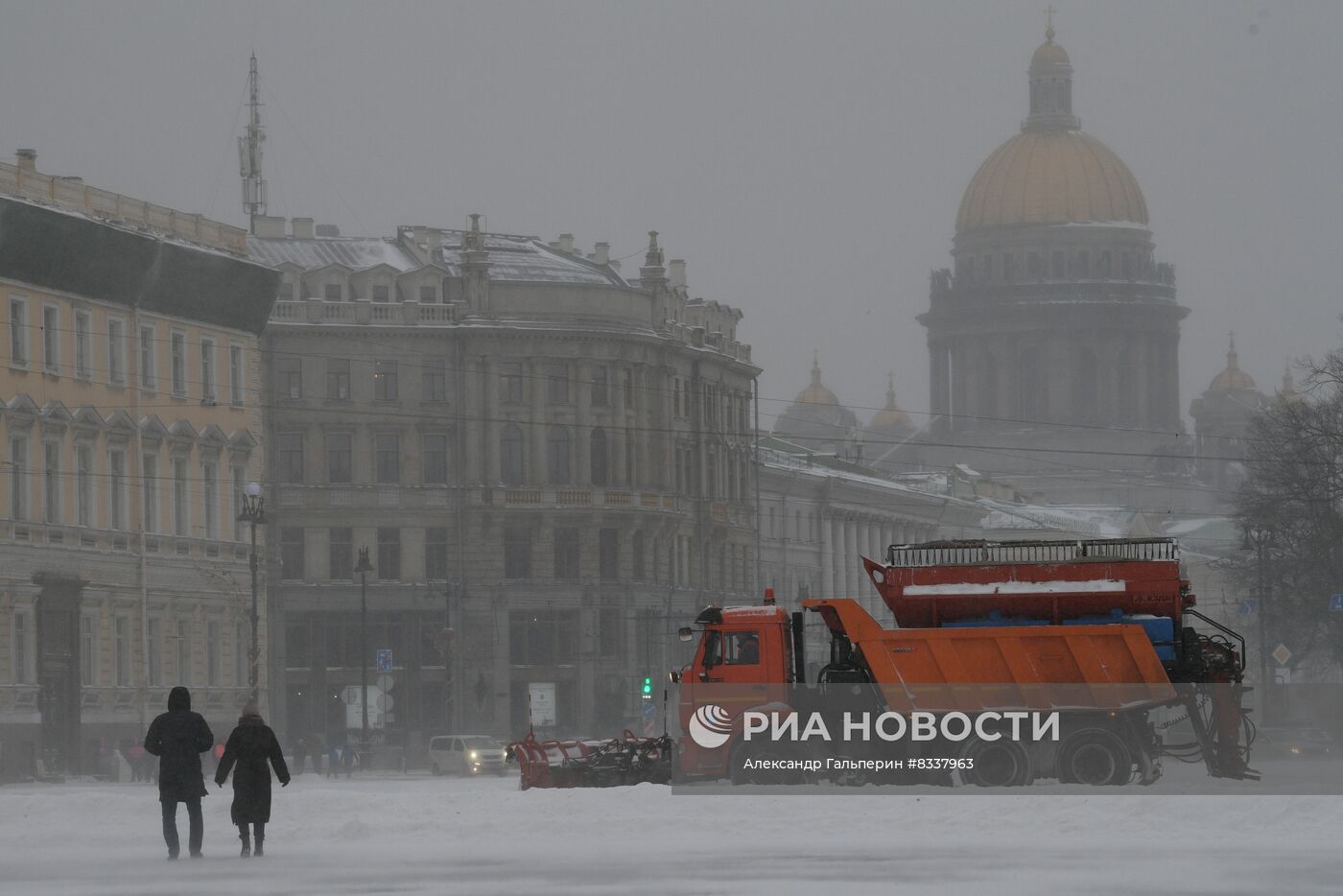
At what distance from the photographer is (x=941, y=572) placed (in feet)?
128

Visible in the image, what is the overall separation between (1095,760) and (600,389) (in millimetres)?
75979

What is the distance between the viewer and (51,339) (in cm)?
7650

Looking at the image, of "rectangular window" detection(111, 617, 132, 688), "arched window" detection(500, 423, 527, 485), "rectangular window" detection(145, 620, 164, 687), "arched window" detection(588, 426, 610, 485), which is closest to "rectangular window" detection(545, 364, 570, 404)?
"arched window" detection(500, 423, 527, 485)

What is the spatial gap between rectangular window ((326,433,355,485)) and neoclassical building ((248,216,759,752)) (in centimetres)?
7

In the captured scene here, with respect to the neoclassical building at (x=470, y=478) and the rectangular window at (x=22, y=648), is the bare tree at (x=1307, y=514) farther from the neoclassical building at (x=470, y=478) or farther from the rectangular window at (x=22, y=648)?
the rectangular window at (x=22, y=648)

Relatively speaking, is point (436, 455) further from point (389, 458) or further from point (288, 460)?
point (288, 460)

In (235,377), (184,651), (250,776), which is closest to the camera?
(250,776)

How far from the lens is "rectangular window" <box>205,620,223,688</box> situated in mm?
84625

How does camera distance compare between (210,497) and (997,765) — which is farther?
(210,497)

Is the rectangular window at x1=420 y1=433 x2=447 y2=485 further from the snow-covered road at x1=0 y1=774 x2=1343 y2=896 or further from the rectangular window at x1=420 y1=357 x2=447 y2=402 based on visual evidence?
the snow-covered road at x1=0 y1=774 x2=1343 y2=896

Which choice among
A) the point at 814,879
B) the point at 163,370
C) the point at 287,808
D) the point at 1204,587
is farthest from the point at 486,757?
the point at 1204,587

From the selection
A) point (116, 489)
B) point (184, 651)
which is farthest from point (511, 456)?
point (116, 489)

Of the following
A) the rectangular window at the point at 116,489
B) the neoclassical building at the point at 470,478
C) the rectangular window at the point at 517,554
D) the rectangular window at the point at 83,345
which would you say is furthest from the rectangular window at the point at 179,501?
the rectangular window at the point at 517,554

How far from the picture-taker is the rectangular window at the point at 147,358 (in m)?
81.5
